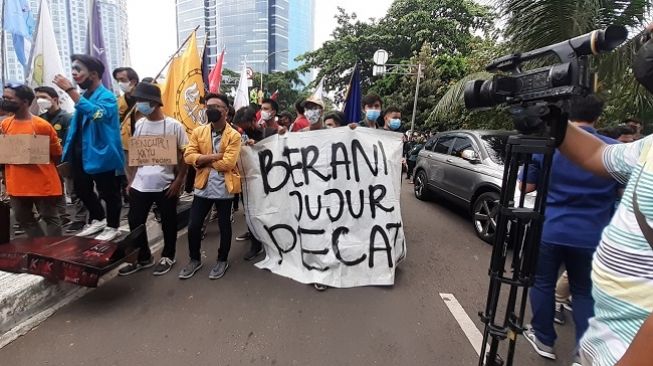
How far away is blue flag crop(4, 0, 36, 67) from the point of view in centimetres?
612

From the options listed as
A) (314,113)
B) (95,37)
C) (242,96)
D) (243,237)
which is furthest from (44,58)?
(242,96)

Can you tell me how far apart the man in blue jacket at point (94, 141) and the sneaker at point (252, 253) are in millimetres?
1427

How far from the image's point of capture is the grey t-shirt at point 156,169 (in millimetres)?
3418

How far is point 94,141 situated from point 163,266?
146 cm

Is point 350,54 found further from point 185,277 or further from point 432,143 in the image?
point 185,277

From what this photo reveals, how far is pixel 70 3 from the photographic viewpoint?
818cm

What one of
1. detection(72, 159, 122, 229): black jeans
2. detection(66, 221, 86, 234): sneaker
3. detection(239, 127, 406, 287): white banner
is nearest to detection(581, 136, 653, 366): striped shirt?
detection(239, 127, 406, 287): white banner

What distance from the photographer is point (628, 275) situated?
865mm

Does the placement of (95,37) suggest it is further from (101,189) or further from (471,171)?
(471,171)

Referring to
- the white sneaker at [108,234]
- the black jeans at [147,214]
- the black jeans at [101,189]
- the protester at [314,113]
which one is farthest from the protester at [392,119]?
the white sneaker at [108,234]

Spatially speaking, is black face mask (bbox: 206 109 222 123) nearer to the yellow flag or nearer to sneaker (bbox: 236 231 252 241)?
sneaker (bbox: 236 231 252 241)

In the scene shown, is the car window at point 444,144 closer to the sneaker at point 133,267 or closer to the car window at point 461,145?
the car window at point 461,145

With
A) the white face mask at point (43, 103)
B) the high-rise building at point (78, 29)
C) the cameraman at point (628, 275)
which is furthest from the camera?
the high-rise building at point (78, 29)

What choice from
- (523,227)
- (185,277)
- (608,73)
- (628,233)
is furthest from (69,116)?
(608,73)
